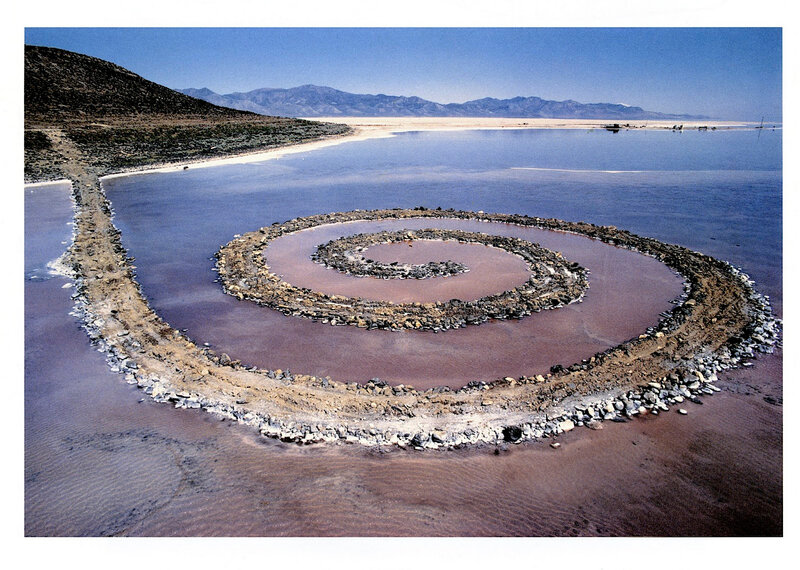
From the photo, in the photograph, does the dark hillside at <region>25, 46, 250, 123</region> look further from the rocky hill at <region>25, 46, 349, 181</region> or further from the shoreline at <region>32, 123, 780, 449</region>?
the shoreline at <region>32, 123, 780, 449</region>

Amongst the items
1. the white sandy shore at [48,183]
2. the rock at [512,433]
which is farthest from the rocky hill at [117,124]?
the rock at [512,433]

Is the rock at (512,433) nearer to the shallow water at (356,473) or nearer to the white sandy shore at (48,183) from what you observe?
the shallow water at (356,473)

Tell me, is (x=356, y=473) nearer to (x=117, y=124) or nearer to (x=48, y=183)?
(x=48, y=183)

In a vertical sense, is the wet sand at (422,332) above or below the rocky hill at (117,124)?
below

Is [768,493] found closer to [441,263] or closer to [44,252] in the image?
[441,263]

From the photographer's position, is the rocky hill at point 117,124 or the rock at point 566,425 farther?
the rocky hill at point 117,124

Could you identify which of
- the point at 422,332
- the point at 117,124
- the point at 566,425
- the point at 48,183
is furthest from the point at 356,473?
the point at 117,124

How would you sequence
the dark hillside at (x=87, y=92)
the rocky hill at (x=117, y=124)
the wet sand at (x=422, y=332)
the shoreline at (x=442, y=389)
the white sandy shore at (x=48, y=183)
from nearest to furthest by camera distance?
the shoreline at (x=442, y=389)
the wet sand at (x=422, y=332)
the white sandy shore at (x=48, y=183)
the rocky hill at (x=117, y=124)
the dark hillside at (x=87, y=92)

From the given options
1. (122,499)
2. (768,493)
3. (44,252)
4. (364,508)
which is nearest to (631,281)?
(768,493)

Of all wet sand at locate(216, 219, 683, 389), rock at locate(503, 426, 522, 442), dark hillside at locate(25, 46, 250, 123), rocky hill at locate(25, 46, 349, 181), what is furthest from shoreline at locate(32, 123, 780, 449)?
dark hillside at locate(25, 46, 250, 123)

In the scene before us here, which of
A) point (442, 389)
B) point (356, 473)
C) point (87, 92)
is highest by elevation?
point (87, 92)
